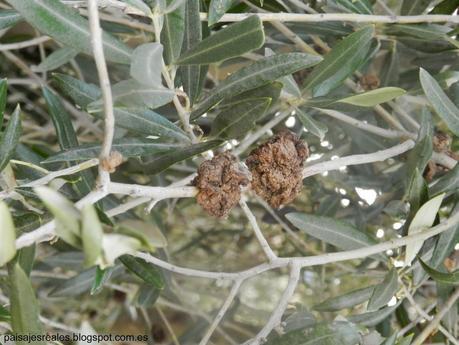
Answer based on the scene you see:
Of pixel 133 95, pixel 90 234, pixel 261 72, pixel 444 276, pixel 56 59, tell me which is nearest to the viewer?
pixel 90 234

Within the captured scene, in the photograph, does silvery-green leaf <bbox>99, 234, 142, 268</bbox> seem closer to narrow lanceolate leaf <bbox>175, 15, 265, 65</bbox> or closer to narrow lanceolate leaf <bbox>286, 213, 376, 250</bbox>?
narrow lanceolate leaf <bbox>175, 15, 265, 65</bbox>

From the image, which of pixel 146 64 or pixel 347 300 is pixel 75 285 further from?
pixel 146 64

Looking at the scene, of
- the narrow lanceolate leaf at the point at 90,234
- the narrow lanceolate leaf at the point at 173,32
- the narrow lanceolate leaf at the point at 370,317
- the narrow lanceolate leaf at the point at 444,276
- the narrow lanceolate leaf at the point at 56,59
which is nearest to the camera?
the narrow lanceolate leaf at the point at 90,234

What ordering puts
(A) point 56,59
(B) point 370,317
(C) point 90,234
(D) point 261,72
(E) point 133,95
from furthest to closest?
(A) point 56,59, (B) point 370,317, (D) point 261,72, (E) point 133,95, (C) point 90,234

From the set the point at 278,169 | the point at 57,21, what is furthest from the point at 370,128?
the point at 57,21

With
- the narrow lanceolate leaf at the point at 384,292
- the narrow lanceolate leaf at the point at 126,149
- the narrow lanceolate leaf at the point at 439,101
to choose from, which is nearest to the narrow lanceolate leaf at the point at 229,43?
the narrow lanceolate leaf at the point at 126,149

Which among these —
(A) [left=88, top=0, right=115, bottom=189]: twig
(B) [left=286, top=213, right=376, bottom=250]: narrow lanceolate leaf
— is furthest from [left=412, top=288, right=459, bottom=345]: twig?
(A) [left=88, top=0, right=115, bottom=189]: twig

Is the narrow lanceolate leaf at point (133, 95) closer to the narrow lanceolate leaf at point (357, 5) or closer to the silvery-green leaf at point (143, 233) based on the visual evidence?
the silvery-green leaf at point (143, 233)
